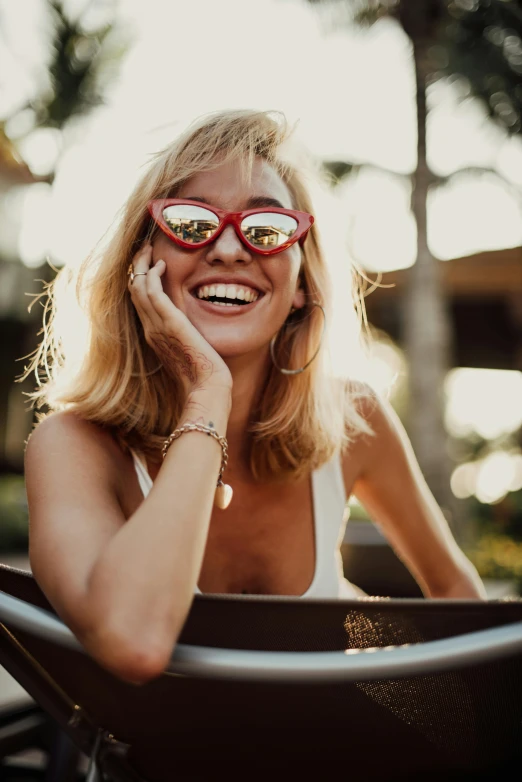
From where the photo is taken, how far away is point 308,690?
1.04m

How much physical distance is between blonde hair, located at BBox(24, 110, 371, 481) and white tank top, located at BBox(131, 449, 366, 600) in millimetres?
66

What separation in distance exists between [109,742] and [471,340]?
1510 centimetres

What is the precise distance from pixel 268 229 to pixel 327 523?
0.92m

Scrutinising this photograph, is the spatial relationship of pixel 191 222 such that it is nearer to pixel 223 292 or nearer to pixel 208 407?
pixel 223 292

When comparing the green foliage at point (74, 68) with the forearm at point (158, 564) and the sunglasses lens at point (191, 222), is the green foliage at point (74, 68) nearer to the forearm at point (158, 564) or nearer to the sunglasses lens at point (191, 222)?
the sunglasses lens at point (191, 222)

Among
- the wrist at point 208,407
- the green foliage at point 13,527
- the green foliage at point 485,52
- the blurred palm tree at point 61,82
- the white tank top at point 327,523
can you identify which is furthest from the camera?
the blurred palm tree at point 61,82

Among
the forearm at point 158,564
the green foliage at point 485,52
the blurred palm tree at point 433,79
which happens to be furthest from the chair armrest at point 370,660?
the green foliage at point 485,52

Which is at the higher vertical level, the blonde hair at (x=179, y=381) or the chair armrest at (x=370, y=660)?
the blonde hair at (x=179, y=381)

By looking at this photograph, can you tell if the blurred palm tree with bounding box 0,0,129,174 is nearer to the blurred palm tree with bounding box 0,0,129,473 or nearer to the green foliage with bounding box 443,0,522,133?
the blurred palm tree with bounding box 0,0,129,473

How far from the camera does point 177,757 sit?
123 cm

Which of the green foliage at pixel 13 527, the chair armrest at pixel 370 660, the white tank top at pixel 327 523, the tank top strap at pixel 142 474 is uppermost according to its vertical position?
the chair armrest at pixel 370 660

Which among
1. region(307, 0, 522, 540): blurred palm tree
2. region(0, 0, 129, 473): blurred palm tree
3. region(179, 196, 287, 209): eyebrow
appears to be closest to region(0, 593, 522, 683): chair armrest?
region(179, 196, 287, 209): eyebrow

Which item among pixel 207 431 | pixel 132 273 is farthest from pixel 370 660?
pixel 132 273

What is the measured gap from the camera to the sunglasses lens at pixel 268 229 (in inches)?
73.1
